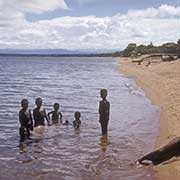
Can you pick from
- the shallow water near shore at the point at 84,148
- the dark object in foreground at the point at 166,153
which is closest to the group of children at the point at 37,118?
the shallow water near shore at the point at 84,148

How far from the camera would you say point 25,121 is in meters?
13.6

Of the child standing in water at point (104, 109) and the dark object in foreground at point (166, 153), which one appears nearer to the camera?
the dark object in foreground at point (166, 153)

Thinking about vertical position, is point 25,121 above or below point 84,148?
above

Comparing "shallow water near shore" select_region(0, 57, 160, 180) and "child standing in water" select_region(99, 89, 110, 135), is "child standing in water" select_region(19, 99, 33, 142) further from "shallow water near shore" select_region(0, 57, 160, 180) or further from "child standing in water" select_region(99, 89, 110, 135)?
"child standing in water" select_region(99, 89, 110, 135)

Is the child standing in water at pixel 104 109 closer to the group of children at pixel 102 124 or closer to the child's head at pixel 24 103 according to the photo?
the group of children at pixel 102 124

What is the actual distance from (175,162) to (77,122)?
710 cm

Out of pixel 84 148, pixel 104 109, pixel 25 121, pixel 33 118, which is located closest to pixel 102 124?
pixel 104 109

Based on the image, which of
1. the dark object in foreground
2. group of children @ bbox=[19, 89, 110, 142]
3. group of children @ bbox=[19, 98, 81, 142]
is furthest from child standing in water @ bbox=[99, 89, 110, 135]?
the dark object in foreground

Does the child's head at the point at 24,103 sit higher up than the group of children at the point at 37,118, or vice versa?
the child's head at the point at 24,103

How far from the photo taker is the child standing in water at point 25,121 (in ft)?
44.1

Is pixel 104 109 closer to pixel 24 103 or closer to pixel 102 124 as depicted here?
pixel 102 124

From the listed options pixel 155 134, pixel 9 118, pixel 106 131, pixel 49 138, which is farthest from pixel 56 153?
pixel 9 118

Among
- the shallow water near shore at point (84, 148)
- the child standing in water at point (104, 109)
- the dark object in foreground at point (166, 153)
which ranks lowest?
the shallow water near shore at point (84, 148)

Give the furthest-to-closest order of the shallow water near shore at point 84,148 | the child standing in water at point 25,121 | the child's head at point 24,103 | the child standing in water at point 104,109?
the child standing in water at point 104,109 → the child standing in water at point 25,121 → the child's head at point 24,103 → the shallow water near shore at point 84,148
